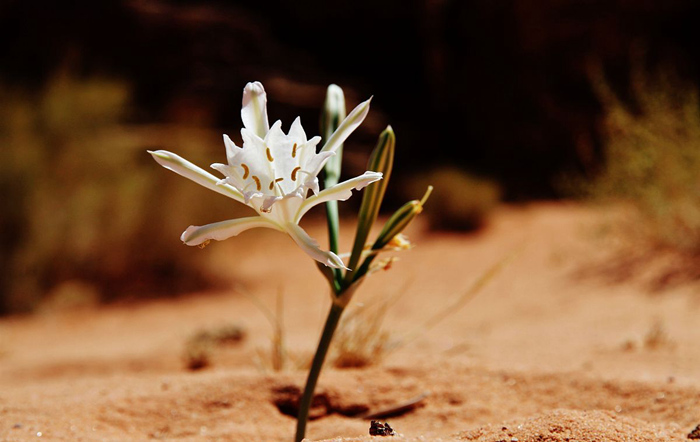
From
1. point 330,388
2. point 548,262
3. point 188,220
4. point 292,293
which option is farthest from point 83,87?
point 330,388

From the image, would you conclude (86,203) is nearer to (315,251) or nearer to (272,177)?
(272,177)

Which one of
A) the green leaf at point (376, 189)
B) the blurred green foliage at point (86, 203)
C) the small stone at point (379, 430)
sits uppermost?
the blurred green foliage at point (86, 203)

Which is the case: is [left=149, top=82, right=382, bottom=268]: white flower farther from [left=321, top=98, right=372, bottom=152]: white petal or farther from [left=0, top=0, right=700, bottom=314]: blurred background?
[left=0, top=0, right=700, bottom=314]: blurred background

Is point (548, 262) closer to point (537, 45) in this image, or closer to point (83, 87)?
point (537, 45)

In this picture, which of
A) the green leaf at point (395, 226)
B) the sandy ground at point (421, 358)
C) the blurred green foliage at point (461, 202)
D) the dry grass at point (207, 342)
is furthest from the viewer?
the blurred green foliage at point (461, 202)

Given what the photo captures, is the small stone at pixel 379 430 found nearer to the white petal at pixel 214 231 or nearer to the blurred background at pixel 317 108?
the white petal at pixel 214 231

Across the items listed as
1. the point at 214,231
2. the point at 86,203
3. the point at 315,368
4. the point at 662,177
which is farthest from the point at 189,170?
the point at 86,203

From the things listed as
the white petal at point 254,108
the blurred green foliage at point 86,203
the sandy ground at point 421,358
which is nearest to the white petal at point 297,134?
the white petal at point 254,108
